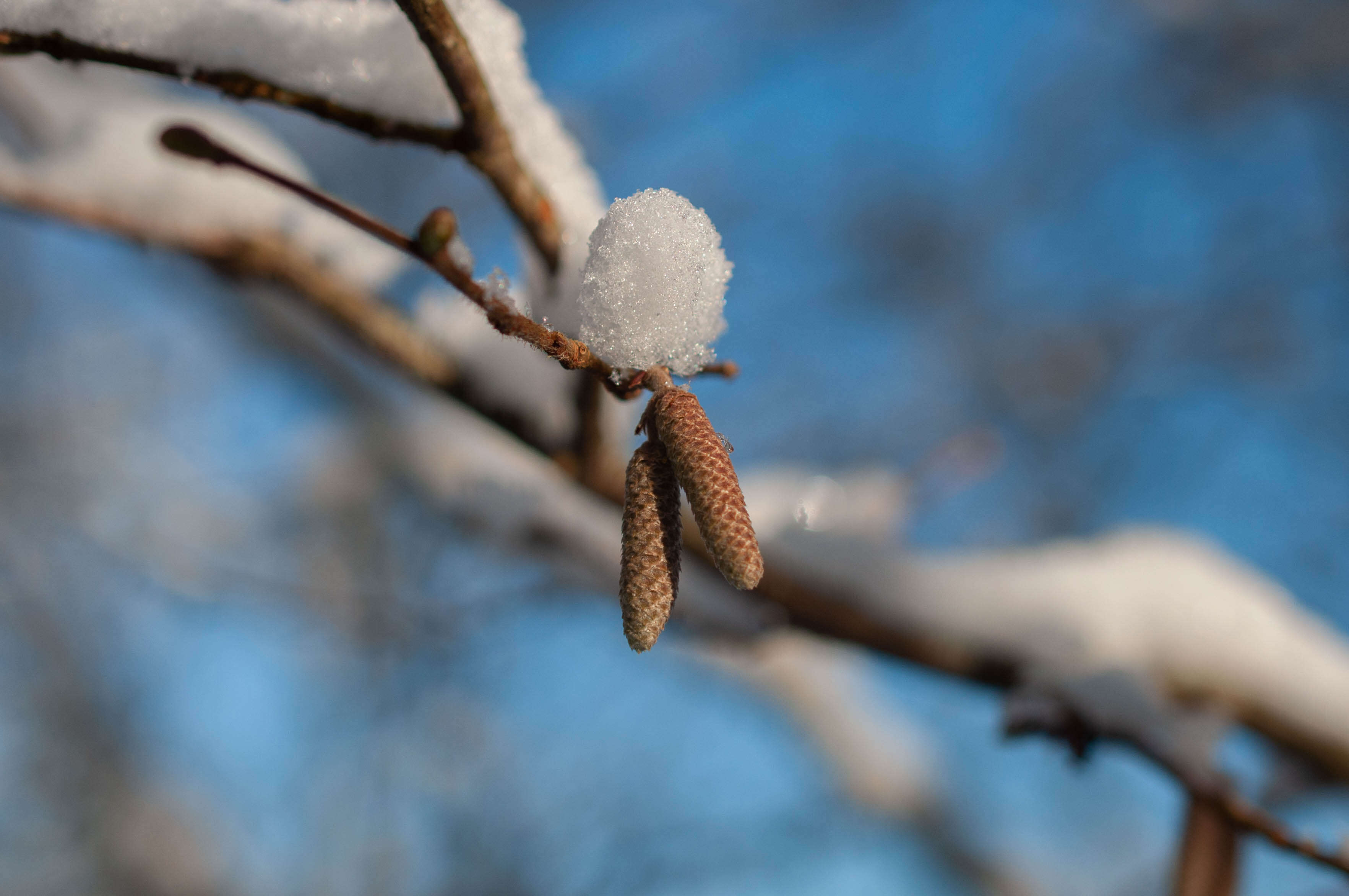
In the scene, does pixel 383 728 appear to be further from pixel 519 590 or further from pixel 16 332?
pixel 16 332

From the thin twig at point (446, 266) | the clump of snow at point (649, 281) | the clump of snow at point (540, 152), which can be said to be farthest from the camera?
the clump of snow at point (540, 152)

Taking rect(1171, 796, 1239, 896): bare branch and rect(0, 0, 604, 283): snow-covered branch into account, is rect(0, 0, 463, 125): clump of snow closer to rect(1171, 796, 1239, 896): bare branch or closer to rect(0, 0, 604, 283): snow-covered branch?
rect(0, 0, 604, 283): snow-covered branch

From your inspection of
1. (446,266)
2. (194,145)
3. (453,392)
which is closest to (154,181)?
(453,392)

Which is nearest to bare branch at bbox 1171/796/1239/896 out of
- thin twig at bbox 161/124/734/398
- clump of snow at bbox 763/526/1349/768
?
clump of snow at bbox 763/526/1349/768

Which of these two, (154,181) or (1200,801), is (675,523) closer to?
(1200,801)

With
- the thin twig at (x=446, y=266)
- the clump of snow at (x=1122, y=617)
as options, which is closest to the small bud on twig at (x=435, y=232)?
the thin twig at (x=446, y=266)

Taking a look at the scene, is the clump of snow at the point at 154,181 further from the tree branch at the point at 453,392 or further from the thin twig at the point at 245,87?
the thin twig at the point at 245,87
